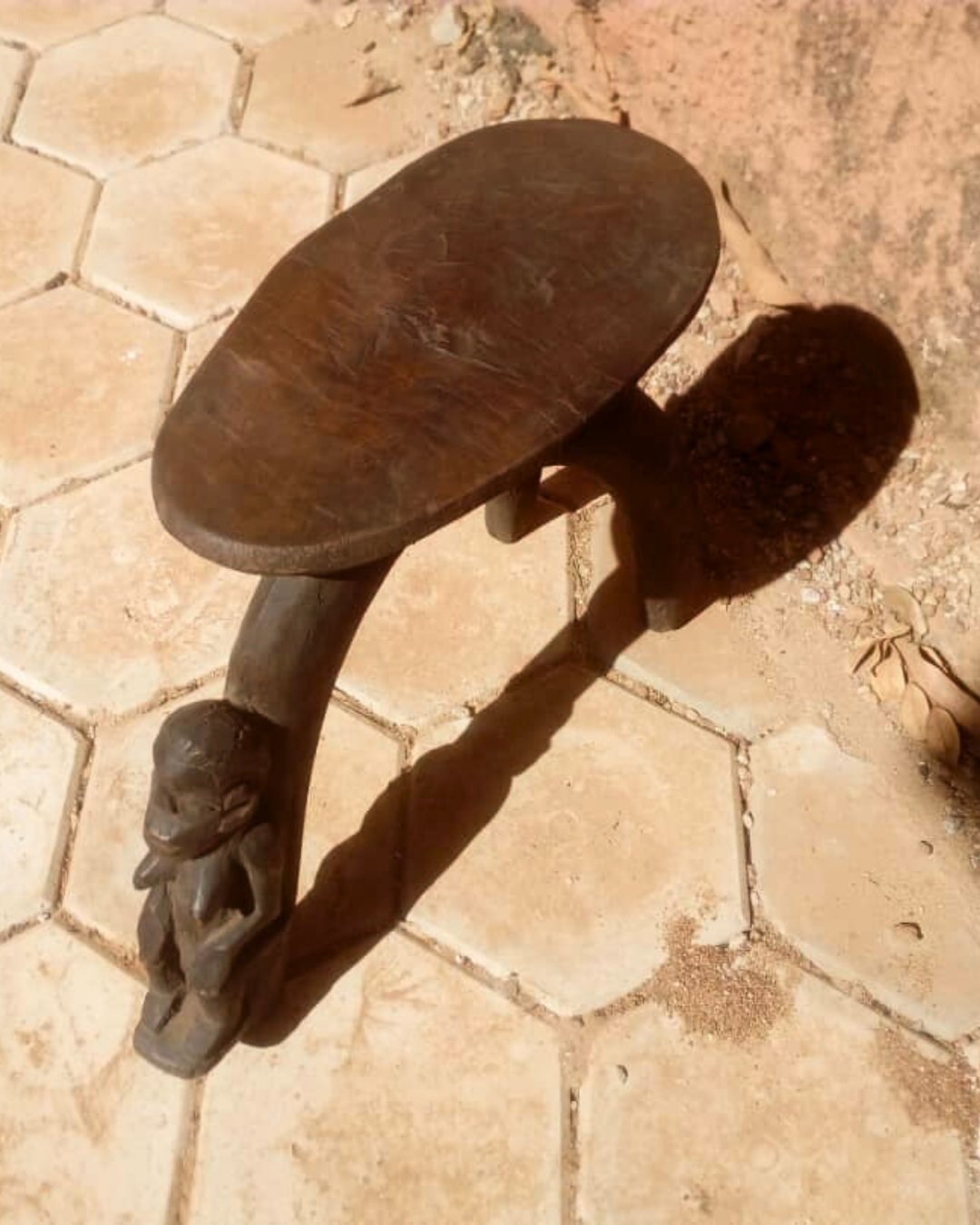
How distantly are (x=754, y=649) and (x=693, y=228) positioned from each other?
58cm

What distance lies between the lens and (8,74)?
86.4 inches

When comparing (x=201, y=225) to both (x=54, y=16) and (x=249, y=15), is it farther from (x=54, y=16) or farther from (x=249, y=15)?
(x=54, y=16)

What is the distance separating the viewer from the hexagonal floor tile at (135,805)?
138cm

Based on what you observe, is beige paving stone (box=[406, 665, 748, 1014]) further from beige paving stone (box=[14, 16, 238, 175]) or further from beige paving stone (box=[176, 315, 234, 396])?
beige paving stone (box=[14, 16, 238, 175])

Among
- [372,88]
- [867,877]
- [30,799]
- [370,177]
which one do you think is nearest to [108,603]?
[30,799]

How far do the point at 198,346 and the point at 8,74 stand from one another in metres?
0.79

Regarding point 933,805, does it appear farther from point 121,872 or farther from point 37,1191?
point 37,1191

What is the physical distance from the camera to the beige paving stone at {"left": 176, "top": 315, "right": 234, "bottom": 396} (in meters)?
1.79

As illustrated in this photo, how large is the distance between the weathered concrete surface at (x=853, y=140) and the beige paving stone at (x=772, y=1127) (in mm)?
781

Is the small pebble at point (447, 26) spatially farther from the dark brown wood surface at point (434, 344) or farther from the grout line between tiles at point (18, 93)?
the dark brown wood surface at point (434, 344)

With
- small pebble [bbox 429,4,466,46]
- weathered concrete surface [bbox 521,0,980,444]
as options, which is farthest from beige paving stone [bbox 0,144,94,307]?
weathered concrete surface [bbox 521,0,980,444]

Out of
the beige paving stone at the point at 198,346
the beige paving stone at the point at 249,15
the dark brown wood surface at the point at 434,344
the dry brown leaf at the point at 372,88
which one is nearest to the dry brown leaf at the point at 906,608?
the dark brown wood surface at the point at 434,344

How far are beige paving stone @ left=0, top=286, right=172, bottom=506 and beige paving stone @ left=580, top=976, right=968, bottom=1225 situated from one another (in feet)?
3.40

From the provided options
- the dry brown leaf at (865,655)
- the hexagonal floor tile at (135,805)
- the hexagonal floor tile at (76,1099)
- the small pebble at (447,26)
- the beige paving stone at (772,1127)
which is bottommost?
the hexagonal floor tile at (76,1099)
